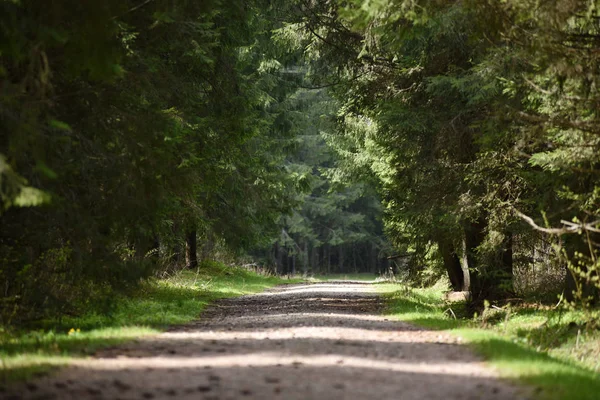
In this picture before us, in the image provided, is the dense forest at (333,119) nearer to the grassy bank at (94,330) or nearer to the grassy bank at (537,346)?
the grassy bank at (94,330)

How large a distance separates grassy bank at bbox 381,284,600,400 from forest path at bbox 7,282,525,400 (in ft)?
0.97

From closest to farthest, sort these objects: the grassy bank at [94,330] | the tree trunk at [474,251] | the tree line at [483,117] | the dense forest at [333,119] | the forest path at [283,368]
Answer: the forest path at [283,368], the grassy bank at [94,330], the dense forest at [333,119], the tree line at [483,117], the tree trunk at [474,251]

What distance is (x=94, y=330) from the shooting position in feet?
37.2

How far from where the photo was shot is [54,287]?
13273 millimetres

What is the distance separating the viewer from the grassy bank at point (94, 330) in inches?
322

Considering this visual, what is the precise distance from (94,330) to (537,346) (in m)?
6.72

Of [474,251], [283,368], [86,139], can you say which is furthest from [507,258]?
[283,368]

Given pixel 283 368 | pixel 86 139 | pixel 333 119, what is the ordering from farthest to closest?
pixel 333 119, pixel 86 139, pixel 283 368

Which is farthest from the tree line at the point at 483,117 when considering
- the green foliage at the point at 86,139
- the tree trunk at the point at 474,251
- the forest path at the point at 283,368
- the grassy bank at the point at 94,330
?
the grassy bank at the point at 94,330

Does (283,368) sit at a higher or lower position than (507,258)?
lower

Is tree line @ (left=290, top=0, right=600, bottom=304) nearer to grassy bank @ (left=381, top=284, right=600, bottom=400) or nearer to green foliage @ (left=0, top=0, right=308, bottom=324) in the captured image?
grassy bank @ (left=381, top=284, right=600, bottom=400)

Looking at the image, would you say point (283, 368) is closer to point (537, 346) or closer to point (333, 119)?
point (537, 346)

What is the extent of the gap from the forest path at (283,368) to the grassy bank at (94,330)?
347mm

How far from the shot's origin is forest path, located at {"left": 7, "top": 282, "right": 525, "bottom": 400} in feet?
21.5
